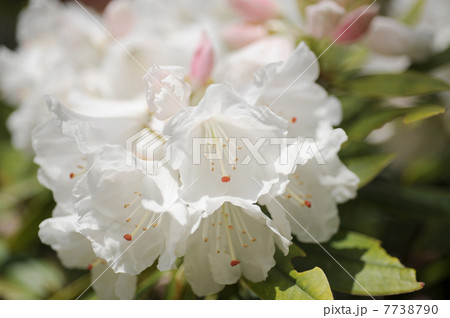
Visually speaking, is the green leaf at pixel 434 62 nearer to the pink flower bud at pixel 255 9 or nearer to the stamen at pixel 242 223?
the pink flower bud at pixel 255 9

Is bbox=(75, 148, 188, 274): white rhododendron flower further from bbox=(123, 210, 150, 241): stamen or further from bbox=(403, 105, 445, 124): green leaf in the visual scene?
bbox=(403, 105, 445, 124): green leaf

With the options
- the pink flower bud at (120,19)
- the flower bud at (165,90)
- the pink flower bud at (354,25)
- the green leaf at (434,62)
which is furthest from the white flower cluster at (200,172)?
the green leaf at (434,62)

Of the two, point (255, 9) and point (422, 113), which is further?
point (255, 9)

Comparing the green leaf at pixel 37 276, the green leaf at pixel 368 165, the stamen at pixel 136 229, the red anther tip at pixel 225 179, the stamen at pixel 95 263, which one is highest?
the red anther tip at pixel 225 179

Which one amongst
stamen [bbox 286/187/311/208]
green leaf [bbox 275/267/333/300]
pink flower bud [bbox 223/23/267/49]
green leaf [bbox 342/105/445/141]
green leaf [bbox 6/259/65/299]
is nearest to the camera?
green leaf [bbox 275/267/333/300]

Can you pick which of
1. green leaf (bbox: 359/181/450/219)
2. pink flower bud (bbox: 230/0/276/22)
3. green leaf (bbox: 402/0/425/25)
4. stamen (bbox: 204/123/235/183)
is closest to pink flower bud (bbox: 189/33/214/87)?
stamen (bbox: 204/123/235/183)

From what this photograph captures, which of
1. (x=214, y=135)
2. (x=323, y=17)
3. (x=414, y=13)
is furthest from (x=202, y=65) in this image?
(x=414, y=13)

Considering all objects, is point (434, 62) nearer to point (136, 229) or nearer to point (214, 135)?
point (214, 135)
